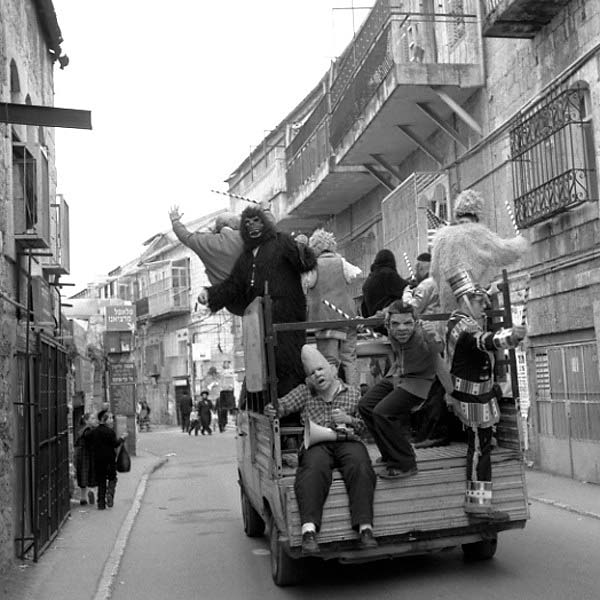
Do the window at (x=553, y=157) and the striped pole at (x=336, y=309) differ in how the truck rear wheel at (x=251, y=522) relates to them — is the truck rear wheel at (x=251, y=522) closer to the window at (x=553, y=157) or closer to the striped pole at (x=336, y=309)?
the striped pole at (x=336, y=309)

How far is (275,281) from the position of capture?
7.96m

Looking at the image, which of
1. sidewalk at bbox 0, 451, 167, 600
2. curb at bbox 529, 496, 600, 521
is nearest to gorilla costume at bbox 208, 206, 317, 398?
sidewalk at bbox 0, 451, 167, 600

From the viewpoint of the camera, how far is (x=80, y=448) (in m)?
13.6

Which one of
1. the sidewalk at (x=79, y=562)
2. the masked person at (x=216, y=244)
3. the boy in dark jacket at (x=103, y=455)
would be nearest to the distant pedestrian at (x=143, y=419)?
the sidewalk at (x=79, y=562)

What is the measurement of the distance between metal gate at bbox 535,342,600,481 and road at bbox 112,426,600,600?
2.75 metres

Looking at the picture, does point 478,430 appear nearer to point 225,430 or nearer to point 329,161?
point 329,161

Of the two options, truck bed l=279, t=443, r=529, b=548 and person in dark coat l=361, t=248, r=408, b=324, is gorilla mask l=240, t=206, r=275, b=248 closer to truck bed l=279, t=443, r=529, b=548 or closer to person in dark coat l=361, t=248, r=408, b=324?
person in dark coat l=361, t=248, r=408, b=324

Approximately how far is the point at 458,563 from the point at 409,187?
37.9 feet

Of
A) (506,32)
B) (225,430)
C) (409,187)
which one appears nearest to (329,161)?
(409,187)

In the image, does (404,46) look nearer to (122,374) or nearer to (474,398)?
(474,398)

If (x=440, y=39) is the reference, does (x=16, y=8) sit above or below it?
below

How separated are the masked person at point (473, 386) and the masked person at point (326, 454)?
0.79m

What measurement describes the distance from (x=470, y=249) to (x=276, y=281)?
177 centimetres

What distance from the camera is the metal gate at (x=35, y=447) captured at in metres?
9.11
